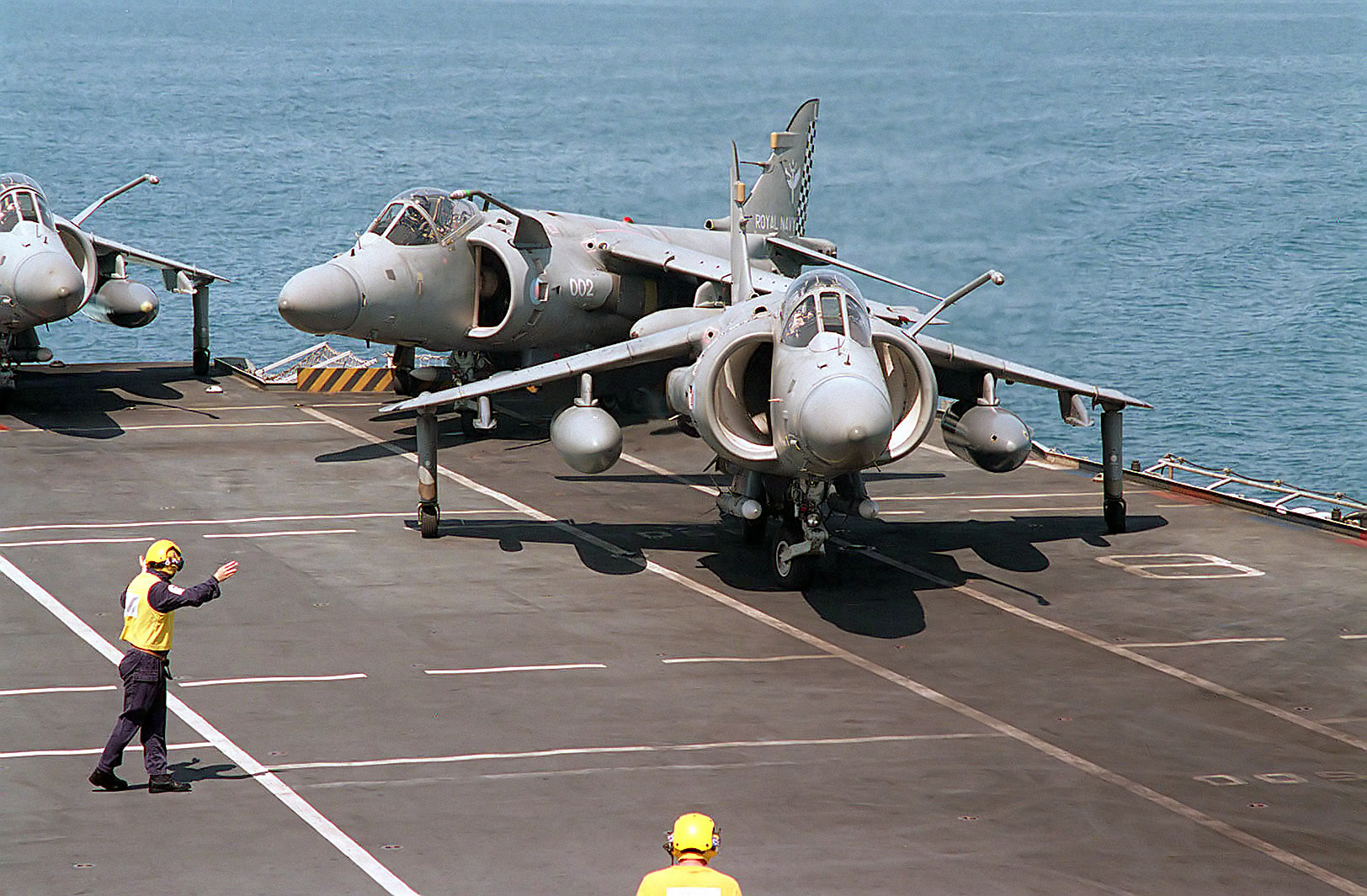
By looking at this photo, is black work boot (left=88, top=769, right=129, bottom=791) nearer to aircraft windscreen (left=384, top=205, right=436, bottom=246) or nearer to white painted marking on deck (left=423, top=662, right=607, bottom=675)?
white painted marking on deck (left=423, top=662, right=607, bottom=675)

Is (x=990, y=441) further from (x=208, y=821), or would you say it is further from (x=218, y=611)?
(x=208, y=821)

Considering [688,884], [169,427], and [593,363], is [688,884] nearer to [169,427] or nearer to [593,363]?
[593,363]

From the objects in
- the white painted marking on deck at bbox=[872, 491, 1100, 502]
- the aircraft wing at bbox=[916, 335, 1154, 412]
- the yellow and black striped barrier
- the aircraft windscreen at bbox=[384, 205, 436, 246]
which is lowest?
the white painted marking on deck at bbox=[872, 491, 1100, 502]

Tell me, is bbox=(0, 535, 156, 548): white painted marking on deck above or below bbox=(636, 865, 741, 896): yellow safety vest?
below

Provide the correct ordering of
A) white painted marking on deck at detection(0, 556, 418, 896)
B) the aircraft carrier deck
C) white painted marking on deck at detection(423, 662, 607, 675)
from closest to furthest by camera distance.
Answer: white painted marking on deck at detection(0, 556, 418, 896), the aircraft carrier deck, white painted marking on deck at detection(423, 662, 607, 675)

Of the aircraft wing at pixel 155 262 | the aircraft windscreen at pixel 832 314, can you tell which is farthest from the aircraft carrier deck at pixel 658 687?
the aircraft wing at pixel 155 262

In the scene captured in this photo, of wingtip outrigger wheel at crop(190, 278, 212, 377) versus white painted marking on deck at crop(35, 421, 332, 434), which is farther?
wingtip outrigger wheel at crop(190, 278, 212, 377)

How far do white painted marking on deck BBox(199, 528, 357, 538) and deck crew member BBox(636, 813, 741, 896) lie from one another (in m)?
16.3

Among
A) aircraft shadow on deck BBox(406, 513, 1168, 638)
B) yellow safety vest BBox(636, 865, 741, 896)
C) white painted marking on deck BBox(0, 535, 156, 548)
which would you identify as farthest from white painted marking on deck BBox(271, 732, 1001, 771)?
white painted marking on deck BBox(0, 535, 156, 548)

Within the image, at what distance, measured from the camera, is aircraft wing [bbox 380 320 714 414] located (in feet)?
72.7

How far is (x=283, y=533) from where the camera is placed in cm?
2314

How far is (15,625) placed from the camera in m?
18.5

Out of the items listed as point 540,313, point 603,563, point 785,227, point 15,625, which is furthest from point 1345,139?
point 15,625

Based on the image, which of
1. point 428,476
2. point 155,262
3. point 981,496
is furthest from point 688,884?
point 155,262
